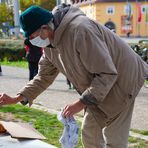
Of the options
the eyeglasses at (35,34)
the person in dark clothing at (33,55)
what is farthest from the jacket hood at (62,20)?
the person in dark clothing at (33,55)

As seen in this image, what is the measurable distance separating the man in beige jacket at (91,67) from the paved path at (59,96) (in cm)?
327

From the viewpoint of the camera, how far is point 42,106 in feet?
27.5

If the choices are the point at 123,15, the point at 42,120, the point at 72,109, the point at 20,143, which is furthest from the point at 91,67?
the point at 123,15

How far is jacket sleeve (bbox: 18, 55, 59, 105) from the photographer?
3.52 metres

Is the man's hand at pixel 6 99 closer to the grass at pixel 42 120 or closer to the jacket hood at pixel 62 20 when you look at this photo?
the jacket hood at pixel 62 20

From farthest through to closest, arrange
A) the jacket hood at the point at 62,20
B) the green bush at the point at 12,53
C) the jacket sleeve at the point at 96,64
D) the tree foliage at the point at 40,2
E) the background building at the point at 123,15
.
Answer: the background building at the point at 123,15 < the tree foliage at the point at 40,2 < the green bush at the point at 12,53 < the jacket hood at the point at 62,20 < the jacket sleeve at the point at 96,64

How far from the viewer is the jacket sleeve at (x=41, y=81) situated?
352 cm

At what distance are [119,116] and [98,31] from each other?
2.30 ft

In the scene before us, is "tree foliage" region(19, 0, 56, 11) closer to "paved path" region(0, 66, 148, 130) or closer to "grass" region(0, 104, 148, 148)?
"paved path" region(0, 66, 148, 130)

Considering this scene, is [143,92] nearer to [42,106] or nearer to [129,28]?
[42,106]

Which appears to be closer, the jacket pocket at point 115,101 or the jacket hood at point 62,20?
the jacket hood at point 62,20

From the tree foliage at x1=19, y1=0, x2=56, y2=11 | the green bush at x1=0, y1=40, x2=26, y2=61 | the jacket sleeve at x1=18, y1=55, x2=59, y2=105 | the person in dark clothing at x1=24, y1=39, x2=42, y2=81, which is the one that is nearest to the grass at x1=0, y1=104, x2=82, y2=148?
the jacket sleeve at x1=18, y1=55, x2=59, y2=105

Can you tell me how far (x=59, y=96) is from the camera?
10047 millimetres

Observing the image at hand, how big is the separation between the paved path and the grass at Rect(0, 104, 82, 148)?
942 millimetres
